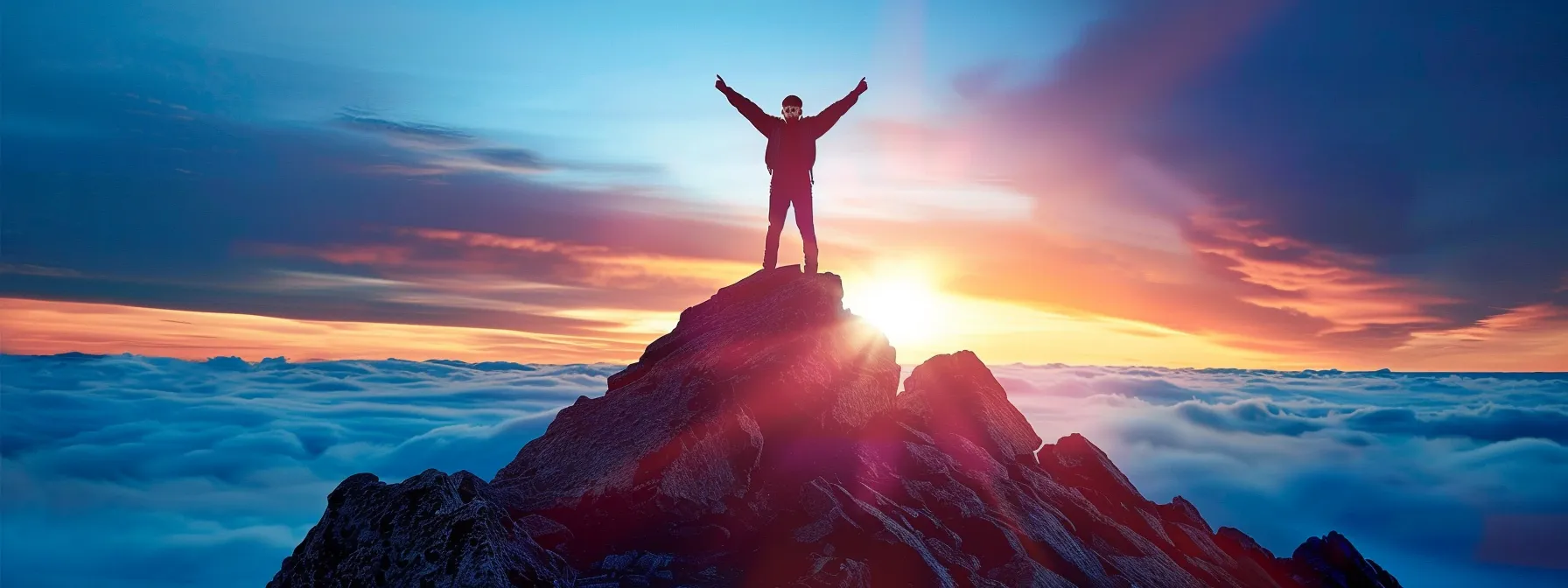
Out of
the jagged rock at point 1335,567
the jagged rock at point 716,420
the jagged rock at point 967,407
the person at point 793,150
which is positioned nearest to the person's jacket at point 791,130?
the person at point 793,150

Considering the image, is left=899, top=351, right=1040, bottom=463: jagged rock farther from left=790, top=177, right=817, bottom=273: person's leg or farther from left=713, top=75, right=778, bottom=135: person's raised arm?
left=713, top=75, right=778, bottom=135: person's raised arm

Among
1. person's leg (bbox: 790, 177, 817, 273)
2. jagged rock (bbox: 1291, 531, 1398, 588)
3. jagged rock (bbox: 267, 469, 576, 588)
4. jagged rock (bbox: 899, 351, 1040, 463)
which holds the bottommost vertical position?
jagged rock (bbox: 1291, 531, 1398, 588)

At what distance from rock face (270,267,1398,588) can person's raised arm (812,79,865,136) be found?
4.04 meters

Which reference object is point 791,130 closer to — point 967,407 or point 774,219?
point 774,219

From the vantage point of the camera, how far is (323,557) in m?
14.9

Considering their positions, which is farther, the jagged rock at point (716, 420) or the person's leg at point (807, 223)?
the person's leg at point (807, 223)

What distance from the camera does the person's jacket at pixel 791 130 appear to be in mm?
24922

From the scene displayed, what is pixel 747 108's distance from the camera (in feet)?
82.8

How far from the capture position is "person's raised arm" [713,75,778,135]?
25234 mm

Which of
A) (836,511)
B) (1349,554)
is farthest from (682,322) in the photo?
(1349,554)

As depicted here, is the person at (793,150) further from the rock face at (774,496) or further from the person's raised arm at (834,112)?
the rock face at (774,496)

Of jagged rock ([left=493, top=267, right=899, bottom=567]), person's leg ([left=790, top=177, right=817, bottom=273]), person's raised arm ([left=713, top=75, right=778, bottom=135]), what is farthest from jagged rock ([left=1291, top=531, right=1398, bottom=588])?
person's raised arm ([left=713, top=75, right=778, bottom=135])

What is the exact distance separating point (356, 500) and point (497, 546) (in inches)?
122

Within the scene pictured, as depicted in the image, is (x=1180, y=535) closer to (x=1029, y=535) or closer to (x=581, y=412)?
(x=1029, y=535)
